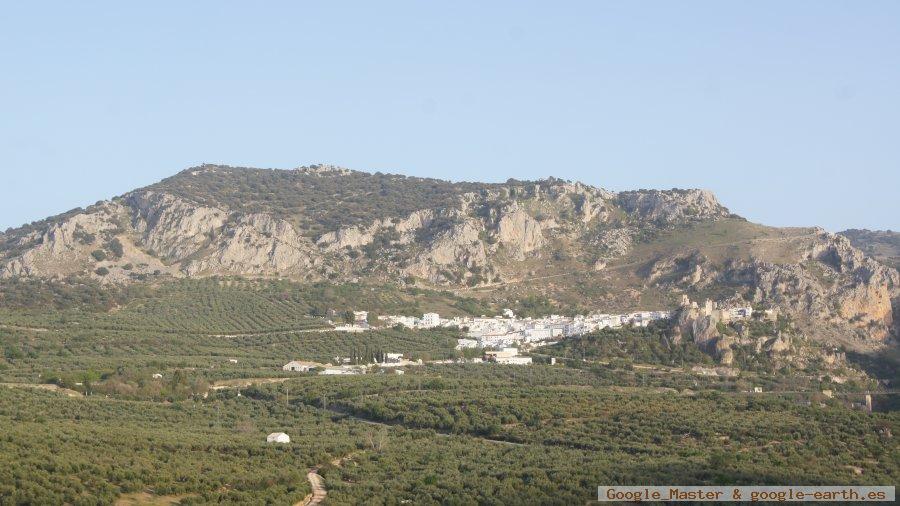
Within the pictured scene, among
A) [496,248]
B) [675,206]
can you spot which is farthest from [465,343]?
[675,206]

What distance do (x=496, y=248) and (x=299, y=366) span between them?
143 feet

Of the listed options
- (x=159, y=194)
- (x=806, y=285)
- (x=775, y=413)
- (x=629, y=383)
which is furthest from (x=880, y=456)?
(x=159, y=194)

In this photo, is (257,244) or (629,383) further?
(257,244)

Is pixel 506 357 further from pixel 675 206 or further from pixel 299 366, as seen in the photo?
pixel 675 206

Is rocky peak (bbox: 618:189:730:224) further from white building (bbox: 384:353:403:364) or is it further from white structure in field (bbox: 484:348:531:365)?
white building (bbox: 384:353:403:364)

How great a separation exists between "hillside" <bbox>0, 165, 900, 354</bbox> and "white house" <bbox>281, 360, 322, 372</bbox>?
31.4 meters

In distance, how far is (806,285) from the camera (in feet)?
300

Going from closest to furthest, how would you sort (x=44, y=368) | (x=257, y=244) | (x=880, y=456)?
(x=880, y=456)
(x=44, y=368)
(x=257, y=244)

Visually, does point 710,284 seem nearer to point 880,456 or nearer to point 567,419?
point 567,419

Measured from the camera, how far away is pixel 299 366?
73250 mm

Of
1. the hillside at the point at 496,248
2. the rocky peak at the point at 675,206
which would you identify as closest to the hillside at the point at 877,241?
the rocky peak at the point at 675,206

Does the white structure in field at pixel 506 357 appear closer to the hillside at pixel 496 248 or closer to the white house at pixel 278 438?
the hillside at pixel 496 248

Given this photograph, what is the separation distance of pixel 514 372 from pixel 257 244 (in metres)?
44.8

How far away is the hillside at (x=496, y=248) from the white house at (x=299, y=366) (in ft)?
103
